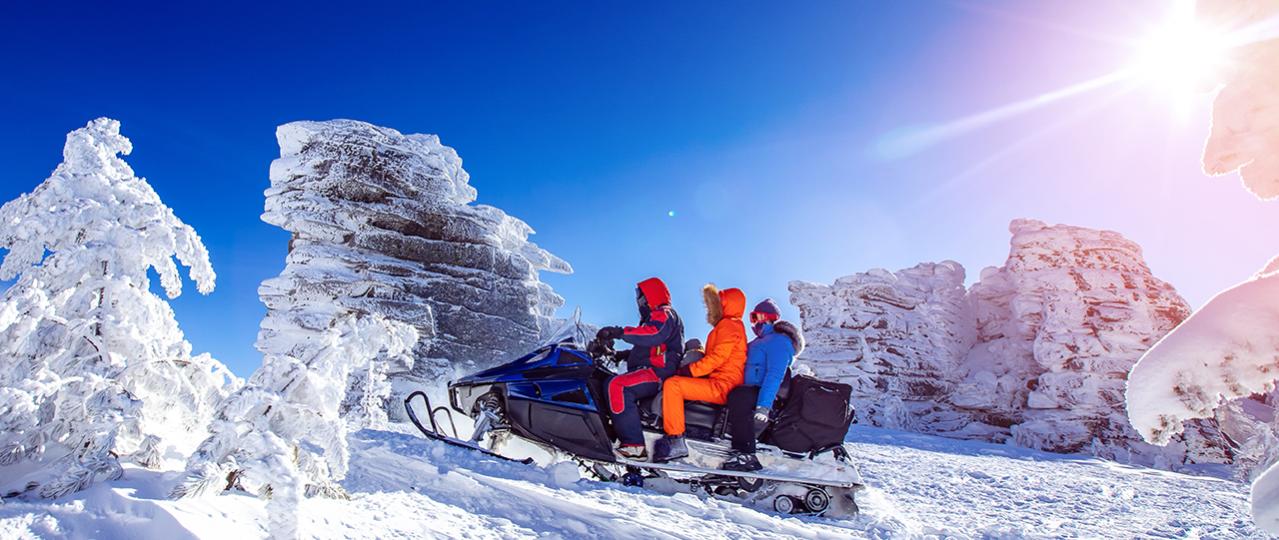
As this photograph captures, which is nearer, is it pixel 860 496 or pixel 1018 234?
pixel 860 496

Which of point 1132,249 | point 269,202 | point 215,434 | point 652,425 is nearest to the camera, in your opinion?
point 215,434

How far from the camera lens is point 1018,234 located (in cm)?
3169

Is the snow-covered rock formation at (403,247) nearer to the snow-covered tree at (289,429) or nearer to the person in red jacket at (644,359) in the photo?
the person in red jacket at (644,359)

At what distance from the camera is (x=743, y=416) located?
17.1 feet

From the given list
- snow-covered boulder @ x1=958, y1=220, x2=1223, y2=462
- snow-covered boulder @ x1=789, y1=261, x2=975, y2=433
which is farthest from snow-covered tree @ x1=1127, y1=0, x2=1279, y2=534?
snow-covered boulder @ x1=789, y1=261, x2=975, y2=433

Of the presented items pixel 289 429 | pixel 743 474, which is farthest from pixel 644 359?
pixel 289 429

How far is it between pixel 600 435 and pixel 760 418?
145cm

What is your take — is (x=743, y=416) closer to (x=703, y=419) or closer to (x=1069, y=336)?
(x=703, y=419)

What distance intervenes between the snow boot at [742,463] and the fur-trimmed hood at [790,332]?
1.02 metres

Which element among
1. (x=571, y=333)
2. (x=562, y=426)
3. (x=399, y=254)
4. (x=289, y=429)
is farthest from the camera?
(x=399, y=254)

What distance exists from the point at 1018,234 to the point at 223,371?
1407 inches

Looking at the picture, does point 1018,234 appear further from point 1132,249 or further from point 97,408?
point 97,408

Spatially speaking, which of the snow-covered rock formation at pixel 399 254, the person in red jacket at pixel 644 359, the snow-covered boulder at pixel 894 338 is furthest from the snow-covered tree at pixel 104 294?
the snow-covered boulder at pixel 894 338

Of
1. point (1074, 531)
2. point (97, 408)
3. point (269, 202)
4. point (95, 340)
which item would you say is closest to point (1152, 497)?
point (1074, 531)
